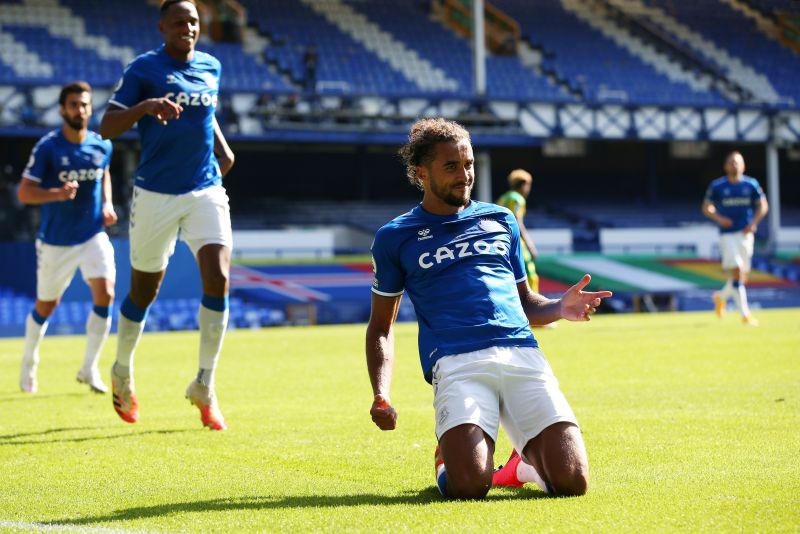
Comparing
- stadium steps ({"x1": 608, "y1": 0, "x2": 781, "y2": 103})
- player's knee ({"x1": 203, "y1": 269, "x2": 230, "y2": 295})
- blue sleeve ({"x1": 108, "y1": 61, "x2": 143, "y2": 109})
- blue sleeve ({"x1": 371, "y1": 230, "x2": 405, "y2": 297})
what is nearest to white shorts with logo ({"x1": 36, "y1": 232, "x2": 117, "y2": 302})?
player's knee ({"x1": 203, "y1": 269, "x2": 230, "y2": 295})

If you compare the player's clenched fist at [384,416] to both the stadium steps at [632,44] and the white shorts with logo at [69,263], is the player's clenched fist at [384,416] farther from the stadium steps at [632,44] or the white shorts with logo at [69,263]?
the stadium steps at [632,44]

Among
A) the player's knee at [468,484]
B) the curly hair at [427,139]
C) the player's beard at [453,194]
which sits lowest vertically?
the player's knee at [468,484]

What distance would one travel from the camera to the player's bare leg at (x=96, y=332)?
1065cm

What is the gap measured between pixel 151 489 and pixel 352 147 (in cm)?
3191

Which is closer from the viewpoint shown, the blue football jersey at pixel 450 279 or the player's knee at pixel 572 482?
the player's knee at pixel 572 482

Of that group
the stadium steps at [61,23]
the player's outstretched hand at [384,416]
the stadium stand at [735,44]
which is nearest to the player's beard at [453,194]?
the player's outstretched hand at [384,416]

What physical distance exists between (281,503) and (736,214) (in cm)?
1600

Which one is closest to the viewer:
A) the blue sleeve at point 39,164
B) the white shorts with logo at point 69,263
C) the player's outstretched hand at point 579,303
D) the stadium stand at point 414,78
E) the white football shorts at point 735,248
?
the player's outstretched hand at point 579,303

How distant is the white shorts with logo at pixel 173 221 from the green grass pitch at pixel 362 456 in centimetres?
118

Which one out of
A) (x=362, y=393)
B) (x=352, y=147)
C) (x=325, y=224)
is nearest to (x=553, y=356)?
(x=362, y=393)

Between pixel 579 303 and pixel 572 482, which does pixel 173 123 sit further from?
pixel 572 482

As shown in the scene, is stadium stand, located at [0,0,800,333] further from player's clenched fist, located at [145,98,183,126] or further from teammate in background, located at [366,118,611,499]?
teammate in background, located at [366,118,611,499]

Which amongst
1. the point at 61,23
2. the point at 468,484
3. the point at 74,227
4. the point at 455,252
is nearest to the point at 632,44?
the point at 61,23

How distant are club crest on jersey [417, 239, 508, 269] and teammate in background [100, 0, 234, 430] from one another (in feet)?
8.21
